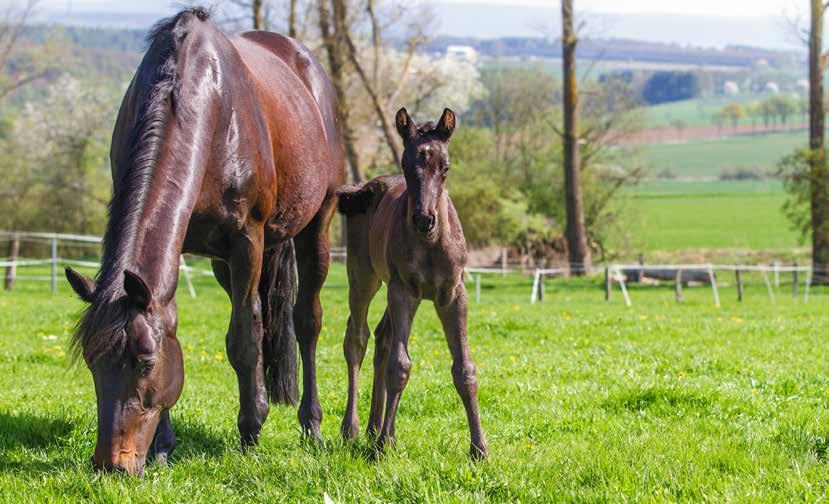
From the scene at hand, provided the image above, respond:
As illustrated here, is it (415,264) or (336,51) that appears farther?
(336,51)

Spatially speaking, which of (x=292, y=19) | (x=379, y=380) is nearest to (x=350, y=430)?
(x=379, y=380)

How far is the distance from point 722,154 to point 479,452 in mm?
114873

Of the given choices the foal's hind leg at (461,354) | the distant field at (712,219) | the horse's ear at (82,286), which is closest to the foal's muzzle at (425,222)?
the foal's hind leg at (461,354)

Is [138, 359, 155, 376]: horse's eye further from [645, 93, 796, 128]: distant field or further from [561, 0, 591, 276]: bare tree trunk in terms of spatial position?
[645, 93, 796, 128]: distant field

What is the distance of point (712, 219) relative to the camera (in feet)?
219

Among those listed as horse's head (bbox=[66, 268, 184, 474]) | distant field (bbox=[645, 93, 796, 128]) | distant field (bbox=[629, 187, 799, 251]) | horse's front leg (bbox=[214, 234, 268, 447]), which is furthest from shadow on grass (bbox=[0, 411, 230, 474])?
distant field (bbox=[645, 93, 796, 128])

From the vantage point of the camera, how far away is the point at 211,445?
19.2ft

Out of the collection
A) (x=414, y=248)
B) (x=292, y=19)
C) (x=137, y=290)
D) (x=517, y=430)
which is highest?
(x=292, y=19)

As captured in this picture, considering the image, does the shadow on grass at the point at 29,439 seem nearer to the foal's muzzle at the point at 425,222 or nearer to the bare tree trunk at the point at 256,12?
the foal's muzzle at the point at 425,222

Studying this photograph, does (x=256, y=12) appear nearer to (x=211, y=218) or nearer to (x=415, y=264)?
(x=211, y=218)

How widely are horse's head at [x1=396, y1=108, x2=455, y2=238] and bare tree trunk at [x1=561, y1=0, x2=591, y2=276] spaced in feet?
82.5

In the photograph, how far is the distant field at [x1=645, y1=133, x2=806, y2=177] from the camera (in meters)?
103

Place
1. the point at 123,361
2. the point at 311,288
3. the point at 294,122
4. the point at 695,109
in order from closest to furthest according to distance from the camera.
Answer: the point at 123,361, the point at 294,122, the point at 311,288, the point at 695,109

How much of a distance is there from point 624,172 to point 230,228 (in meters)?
40.0
